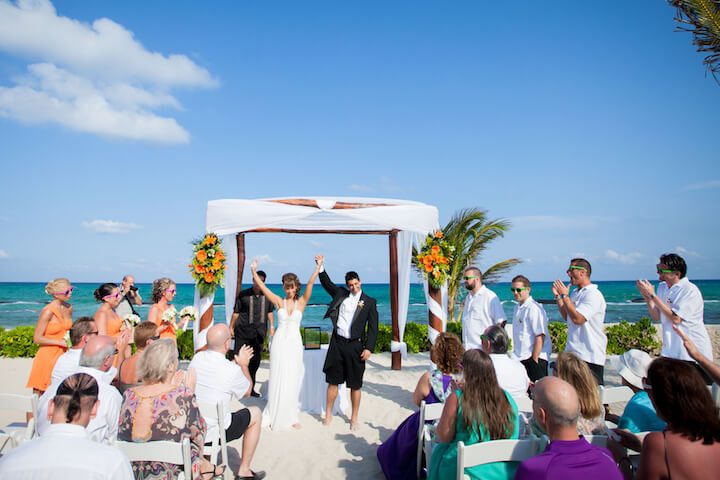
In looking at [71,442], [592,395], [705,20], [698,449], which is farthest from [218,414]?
[705,20]

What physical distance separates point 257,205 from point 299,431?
3.17 metres

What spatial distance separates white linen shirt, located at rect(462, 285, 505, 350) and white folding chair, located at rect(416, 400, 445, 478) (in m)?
2.32

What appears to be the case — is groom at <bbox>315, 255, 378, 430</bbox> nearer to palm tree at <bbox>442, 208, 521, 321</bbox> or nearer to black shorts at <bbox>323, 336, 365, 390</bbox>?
black shorts at <bbox>323, 336, 365, 390</bbox>

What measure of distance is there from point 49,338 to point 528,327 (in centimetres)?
514

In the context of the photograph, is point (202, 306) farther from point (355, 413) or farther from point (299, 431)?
point (355, 413)

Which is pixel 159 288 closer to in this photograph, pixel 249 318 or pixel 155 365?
pixel 249 318

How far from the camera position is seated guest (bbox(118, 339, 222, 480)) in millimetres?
2684

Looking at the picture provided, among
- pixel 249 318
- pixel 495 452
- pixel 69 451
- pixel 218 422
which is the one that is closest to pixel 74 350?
pixel 218 422

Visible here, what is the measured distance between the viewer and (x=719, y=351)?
11.1 meters

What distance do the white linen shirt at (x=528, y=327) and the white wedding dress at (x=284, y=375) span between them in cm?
262

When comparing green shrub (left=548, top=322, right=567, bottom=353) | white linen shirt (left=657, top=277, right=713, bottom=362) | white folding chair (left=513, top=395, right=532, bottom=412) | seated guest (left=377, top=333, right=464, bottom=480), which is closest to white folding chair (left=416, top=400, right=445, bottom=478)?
seated guest (left=377, top=333, right=464, bottom=480)

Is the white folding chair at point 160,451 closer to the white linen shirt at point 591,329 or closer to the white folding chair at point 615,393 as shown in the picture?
the white folding chair at point 615,393

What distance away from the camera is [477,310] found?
5746 mm

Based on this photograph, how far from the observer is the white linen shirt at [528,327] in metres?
4.95
